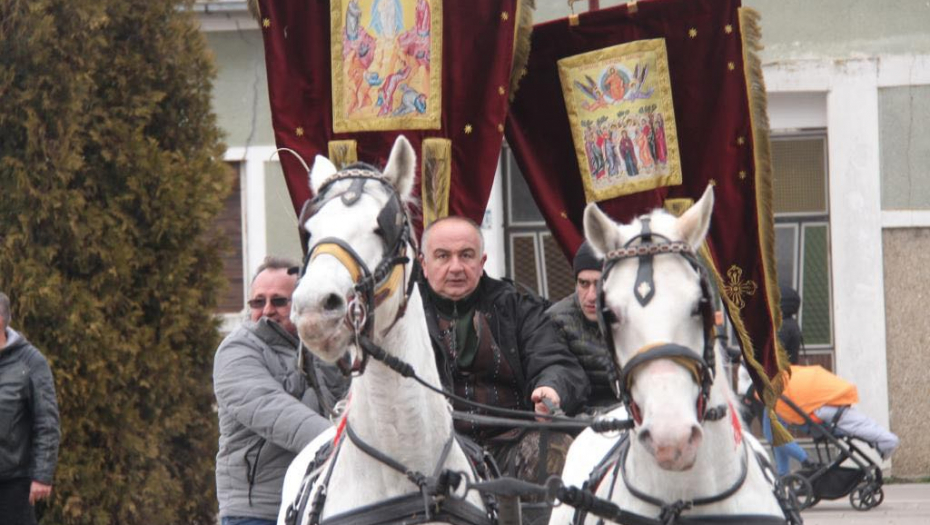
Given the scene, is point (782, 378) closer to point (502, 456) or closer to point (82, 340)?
point (502, 456)

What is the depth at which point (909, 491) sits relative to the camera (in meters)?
13.8

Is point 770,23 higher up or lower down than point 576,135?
higher up

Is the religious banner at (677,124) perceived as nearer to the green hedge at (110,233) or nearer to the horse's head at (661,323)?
the horse's head at (661,323)

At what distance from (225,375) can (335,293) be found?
1856 millimetres

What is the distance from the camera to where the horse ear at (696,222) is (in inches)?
190

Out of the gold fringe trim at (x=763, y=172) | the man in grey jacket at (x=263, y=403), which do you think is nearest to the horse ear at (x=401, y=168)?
the man in grey jacket at (x=263, y=403)

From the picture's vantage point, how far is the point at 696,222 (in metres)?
4.84

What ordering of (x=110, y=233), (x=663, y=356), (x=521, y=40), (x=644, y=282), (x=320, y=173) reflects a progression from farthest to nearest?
(x=110, y=233) → (x=521, y=40) → (x=320, y=173) → (x=644, y=282) → (x=663, y=356)

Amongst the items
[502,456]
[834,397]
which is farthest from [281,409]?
A: [834,397]

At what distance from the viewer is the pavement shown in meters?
12.4

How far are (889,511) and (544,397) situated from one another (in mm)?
7878

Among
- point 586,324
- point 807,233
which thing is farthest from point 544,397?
point 807,233

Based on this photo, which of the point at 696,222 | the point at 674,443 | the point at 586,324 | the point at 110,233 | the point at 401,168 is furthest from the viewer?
the point at 110,233

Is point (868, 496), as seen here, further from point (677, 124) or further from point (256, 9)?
point (256, 9)
